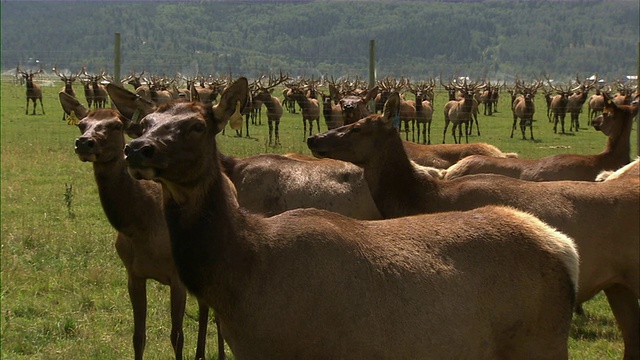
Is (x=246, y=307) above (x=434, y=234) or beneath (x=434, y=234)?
beneath

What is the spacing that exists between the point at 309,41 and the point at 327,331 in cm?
19596

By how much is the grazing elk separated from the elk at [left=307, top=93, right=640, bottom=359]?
9.80 feet

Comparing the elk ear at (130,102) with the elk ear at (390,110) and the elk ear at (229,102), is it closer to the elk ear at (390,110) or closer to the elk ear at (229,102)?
the elk ear at (229,102)

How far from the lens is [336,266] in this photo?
446cm

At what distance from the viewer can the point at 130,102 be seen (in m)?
5.70

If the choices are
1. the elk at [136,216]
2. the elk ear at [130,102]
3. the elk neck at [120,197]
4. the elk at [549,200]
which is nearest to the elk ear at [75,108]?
the elk at [136,216]

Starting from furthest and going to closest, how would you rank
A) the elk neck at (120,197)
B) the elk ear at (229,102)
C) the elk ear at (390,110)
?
the elk ear at (390,110) → the elk neck at (120,197) → the elk ear at (229,102)

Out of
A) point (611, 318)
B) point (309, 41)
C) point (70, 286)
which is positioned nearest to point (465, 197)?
point (611, 318)

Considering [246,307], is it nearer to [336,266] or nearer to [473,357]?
[336,266]

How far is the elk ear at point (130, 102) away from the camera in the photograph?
217 inches

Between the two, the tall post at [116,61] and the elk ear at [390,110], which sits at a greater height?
the tall post at [116,61]

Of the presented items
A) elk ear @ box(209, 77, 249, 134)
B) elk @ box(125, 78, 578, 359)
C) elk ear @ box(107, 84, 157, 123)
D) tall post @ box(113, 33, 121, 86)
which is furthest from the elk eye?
tall post @ box(113, 33, 121, 86)

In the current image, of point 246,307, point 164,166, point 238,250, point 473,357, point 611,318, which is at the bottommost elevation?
point 611,318

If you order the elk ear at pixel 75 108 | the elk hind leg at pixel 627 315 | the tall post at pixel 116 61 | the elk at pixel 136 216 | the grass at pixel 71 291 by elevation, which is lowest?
the grass at pixel 71 291
